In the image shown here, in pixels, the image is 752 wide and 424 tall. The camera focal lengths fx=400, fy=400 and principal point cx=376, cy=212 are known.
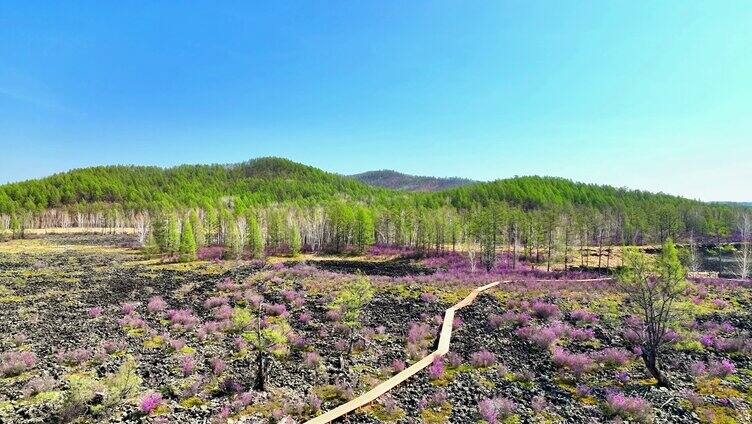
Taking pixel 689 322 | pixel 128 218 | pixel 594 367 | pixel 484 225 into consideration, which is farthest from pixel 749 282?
pixel 128 218

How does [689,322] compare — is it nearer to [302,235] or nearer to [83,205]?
[302,235]

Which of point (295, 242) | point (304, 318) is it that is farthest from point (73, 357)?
point (295, 242)

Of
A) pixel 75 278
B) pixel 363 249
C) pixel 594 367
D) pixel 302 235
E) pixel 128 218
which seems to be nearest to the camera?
pixel 594 367

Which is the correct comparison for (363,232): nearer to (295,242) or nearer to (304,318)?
(295,242)

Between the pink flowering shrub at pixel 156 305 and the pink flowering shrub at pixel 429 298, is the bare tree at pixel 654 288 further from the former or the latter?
the pink flowering shrub at pixel 156 305

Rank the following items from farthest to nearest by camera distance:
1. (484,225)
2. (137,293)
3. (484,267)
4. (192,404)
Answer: (484,225) < (484,267) < (137,293) < (192,404)

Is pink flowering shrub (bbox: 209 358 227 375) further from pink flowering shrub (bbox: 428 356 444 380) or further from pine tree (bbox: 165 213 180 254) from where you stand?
pine tree (bbox: 165 213 180 254)

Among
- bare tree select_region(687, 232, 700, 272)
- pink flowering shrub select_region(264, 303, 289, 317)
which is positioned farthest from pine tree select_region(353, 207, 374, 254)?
bare tree select_region(687, 232, 700, 272)
